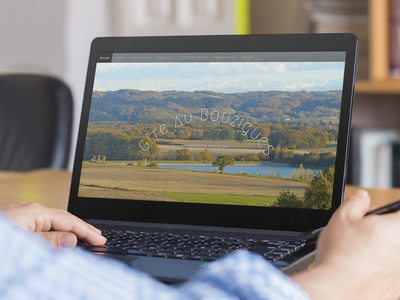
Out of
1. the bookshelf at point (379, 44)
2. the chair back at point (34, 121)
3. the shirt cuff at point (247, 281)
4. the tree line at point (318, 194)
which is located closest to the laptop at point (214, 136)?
the tree line at point (318, 194)

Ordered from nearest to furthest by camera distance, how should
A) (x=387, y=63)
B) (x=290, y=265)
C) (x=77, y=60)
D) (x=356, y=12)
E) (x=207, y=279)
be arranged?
(x=207, y=279)
(x=290, y=265)
(x=387, y=63)
(x=356, y=12)
(x=77, y=60)

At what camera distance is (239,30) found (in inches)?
90.0

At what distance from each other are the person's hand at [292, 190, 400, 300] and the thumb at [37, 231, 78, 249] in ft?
0.93

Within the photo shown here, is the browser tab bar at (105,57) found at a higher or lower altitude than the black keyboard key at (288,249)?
higher

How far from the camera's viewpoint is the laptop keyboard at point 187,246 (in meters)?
0.47

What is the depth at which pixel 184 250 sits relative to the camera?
19.1 inches

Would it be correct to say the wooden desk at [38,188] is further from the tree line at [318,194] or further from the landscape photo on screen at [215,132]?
the tree line at [318,194]

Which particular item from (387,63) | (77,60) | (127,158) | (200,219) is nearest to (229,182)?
(200,219)

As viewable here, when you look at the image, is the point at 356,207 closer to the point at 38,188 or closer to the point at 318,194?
the point at 318,194

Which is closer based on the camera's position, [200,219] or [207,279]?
[207,279]

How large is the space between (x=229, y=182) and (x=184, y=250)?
18 centimetres

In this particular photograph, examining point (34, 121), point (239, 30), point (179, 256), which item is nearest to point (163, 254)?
point (179, 256)

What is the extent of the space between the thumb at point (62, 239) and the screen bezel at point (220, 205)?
0.17 meters

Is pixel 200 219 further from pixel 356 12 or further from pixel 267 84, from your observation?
pixel 356 12
